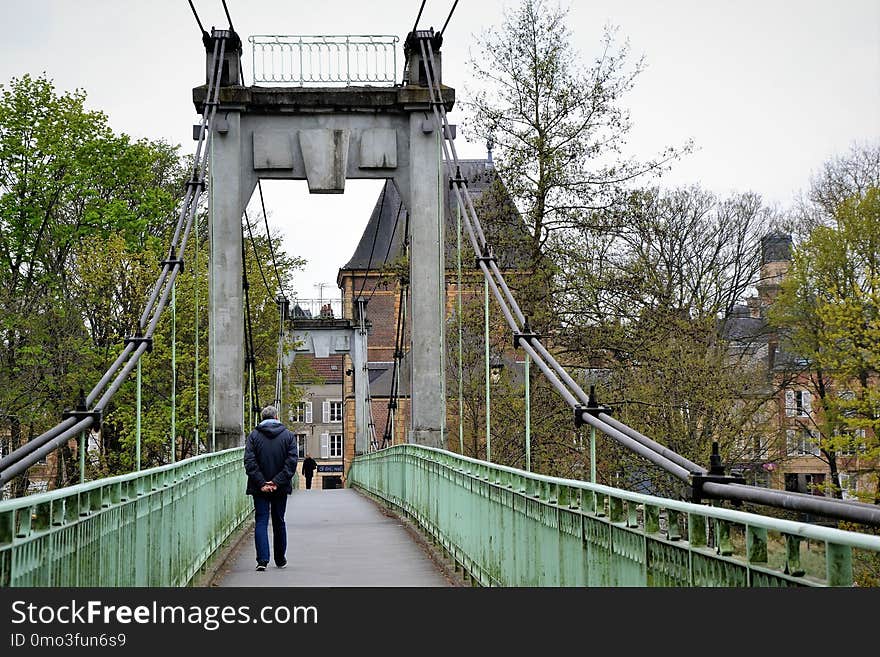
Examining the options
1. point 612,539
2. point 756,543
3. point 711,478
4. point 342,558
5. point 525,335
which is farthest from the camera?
point 342,558

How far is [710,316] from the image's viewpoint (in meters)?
28.0

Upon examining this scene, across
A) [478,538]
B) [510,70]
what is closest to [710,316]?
[510,70]

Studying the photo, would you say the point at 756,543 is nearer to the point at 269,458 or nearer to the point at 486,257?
the point at 269,458

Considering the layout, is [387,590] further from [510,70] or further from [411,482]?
[510,70]

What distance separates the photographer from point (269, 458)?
408 inches

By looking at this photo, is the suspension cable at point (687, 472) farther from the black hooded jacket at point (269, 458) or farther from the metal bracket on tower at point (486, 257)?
the black hooded jacket at point (269, 458)

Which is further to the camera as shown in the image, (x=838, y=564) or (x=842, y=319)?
(x=842, y=319)

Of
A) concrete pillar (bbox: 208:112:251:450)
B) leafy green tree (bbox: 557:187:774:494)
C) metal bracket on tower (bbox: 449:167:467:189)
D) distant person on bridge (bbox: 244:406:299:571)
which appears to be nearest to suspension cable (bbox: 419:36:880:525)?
metal bracket on tower (bbox: 449:167:467:189)

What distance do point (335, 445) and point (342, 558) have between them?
6676 cm

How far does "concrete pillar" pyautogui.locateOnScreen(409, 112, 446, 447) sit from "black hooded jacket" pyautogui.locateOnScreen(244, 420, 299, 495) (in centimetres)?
566

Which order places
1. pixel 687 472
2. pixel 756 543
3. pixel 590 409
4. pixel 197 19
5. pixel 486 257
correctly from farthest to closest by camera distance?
pixel 197 19 → pixel 486 257 → pixel 590 409 → pixel 687 472 → pixel 756 543

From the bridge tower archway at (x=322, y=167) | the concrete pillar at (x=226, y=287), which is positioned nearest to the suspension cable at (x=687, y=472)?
the bridge tower archway at (x=322, y=167)

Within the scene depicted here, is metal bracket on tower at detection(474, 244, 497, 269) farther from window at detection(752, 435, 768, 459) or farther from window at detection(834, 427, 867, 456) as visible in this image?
window at detection(834, 427, 867, 456)

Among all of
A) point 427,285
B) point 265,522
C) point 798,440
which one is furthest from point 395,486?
point 798,440
